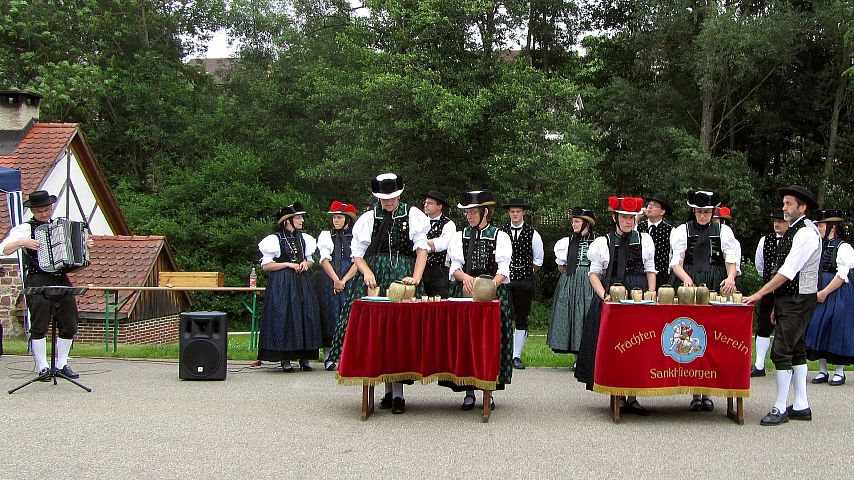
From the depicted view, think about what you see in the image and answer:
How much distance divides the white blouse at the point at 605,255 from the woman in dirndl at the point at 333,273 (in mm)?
3066

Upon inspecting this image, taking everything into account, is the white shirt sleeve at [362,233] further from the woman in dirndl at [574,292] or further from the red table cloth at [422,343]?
the woman in dirndl at [574,292]

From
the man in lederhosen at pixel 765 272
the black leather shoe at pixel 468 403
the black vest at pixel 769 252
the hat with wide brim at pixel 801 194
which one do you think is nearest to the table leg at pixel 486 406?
the black leather shoe at pixel 468 403

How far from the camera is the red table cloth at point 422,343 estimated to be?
6809 mm

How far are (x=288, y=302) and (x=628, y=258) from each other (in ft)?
12.7

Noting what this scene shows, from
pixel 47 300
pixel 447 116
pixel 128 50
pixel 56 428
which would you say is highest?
pixel 128 50

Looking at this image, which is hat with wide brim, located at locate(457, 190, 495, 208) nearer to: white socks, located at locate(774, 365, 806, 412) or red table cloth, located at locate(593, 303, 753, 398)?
red table cloth, located at locate(593, 303, 753, 398)

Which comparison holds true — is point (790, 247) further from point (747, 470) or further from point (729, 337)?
point (747, 470)

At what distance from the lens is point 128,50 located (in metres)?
32.7

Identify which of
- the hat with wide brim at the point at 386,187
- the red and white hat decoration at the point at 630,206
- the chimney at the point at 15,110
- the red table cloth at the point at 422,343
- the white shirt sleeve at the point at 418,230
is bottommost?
the red table cloth at the point at 422,343

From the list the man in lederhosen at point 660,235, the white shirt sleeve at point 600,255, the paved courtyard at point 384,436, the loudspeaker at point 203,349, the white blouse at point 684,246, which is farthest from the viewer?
the loudspeaker at point 203,349

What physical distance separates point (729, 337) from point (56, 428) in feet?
16.1

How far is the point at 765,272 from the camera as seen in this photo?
27.8 ft

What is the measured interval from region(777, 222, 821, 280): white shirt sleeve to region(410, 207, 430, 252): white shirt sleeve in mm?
2707

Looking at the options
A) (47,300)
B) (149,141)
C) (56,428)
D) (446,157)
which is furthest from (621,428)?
(149,141)
